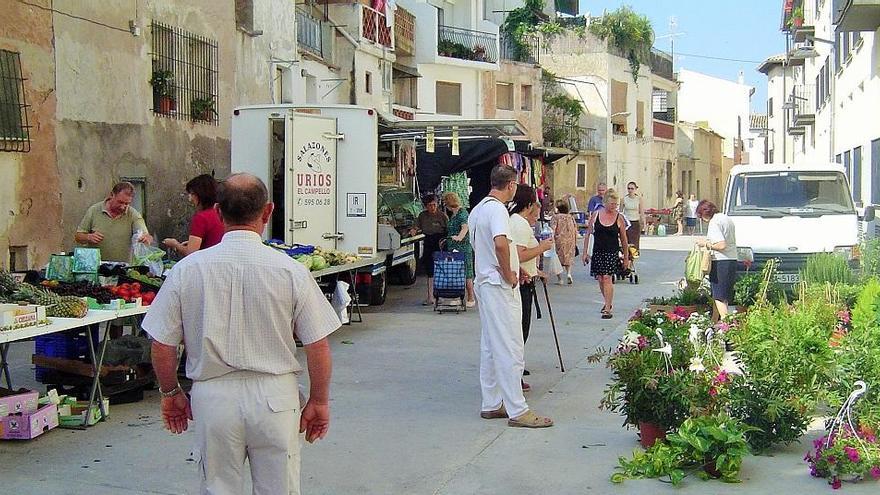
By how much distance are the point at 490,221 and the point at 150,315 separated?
393cm

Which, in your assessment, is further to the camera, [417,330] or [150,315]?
[417,330]

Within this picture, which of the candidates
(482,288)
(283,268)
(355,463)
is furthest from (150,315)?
(482,288)

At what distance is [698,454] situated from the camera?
6340 millimetres

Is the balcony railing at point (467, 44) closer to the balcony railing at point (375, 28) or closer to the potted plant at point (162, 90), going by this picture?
the balcony railing at point (375, 28)

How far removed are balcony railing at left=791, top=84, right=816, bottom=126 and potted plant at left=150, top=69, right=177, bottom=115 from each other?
26.6 metres

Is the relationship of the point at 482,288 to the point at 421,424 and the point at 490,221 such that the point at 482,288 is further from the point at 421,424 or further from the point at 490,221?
the point at 421,424

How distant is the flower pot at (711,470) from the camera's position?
20.9 ft

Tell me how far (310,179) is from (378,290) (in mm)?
2750

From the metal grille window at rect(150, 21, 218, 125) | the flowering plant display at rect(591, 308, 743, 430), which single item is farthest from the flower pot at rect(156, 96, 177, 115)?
the flowering plant display at rect(591, 308, 743, 430)

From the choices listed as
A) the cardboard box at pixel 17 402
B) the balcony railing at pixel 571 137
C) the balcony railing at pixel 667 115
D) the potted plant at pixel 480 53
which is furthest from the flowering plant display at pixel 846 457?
the balcony railing at pixel 667 115

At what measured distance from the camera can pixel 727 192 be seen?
1464 centimetres

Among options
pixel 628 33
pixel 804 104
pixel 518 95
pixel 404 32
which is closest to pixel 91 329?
pixel 404 32

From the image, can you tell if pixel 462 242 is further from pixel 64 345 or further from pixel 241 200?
pixel 241 200

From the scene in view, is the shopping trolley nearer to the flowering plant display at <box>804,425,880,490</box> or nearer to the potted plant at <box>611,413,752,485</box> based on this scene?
the potted plant at <box>611,413,752,485</box>
